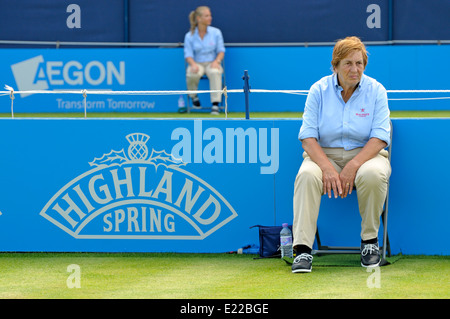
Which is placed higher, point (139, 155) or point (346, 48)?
point (346, 48)

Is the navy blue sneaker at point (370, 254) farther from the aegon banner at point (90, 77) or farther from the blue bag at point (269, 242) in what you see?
the aegon banner at point (90, 77)

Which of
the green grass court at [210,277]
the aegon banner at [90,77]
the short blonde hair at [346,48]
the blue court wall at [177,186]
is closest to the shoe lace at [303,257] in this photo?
Answer: the green grass court at [210,277]

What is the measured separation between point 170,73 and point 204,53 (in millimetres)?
856

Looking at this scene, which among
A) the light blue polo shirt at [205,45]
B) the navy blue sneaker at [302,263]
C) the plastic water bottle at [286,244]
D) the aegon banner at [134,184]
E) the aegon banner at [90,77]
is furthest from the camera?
the aegon banner at [90,77]

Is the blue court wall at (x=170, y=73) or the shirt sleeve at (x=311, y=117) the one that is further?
the blue court wall at (x=170, y=73)

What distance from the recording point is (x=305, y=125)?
5957mm

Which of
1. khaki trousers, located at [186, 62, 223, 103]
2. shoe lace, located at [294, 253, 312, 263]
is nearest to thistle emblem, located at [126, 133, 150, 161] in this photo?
shoe lace, located at [294, 253, 312, 263]

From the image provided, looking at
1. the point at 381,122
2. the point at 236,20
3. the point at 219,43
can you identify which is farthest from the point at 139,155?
the point at 236,20

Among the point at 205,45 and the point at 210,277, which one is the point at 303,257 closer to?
the point at 210,277

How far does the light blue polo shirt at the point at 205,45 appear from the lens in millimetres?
13359

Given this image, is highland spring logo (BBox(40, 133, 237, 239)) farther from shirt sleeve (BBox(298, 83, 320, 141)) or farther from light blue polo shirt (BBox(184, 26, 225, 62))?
light blue polo shirt (BBox(184, 26, 225, 62))

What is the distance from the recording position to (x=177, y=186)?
6.53 metres

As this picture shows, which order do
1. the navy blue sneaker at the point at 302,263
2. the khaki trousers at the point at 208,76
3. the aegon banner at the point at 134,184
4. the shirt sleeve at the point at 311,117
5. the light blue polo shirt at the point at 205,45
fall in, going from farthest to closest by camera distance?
the light blue polo shirt at the point at 205,45 < the khaki trousers at the point at 208,76 < the aegon banner at the point at 134,184 < the shirt sleeve at the point at 311,117 < the navy blue sneaker at the point at 302,263
